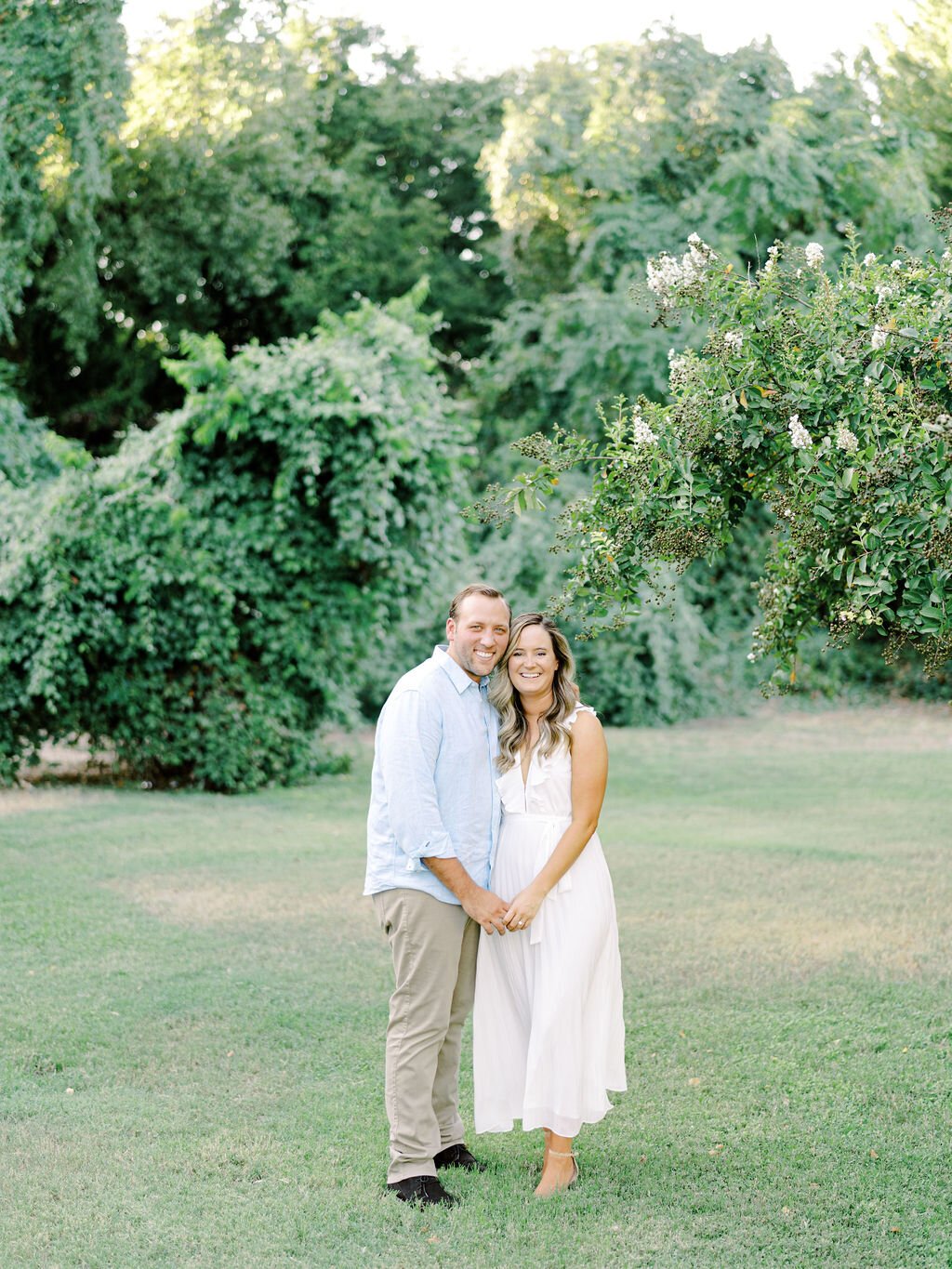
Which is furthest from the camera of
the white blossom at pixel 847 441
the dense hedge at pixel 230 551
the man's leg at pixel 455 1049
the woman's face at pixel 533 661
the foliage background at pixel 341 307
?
the foliage background at pixel 341 307

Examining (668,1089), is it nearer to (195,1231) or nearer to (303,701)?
(195,1231)

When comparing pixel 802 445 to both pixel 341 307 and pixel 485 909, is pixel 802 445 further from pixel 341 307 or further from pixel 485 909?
pixel 341 307

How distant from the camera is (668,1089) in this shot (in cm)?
528

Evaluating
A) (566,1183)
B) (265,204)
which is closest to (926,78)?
(265,204)

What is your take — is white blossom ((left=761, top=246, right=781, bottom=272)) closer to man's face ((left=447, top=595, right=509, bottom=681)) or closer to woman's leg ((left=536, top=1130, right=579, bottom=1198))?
man's face ((left=447, top=595, right=509, bottom=681))

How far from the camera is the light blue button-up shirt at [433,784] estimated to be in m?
4.11

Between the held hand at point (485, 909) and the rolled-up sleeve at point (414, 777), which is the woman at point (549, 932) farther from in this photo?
the rolled-up sleeve at point (414, 777)

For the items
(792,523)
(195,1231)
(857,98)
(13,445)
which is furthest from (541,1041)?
(857,98)

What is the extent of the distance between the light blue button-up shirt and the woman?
0.09 metres

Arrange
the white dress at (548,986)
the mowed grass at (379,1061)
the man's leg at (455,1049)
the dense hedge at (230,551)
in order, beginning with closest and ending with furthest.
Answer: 1. the mowed grass at (379,1061)
2. the white dress at (548,986)
3. the man's leg at (455,1049)
4. the dense hedge at (230,551)

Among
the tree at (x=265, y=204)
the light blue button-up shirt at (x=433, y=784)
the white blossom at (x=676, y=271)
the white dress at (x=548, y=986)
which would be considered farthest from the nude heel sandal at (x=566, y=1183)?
the tree at (x=265, y=204)

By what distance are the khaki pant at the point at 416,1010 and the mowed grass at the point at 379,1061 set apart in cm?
22

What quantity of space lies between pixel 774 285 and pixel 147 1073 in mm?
3833

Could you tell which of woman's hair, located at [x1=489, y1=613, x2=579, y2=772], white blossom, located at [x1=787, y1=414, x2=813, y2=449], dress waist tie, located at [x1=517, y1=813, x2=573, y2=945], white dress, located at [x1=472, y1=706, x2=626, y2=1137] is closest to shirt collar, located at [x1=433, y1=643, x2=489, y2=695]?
woman's hair, located at [x1=489, y1=613, x2=579, y2=772]
